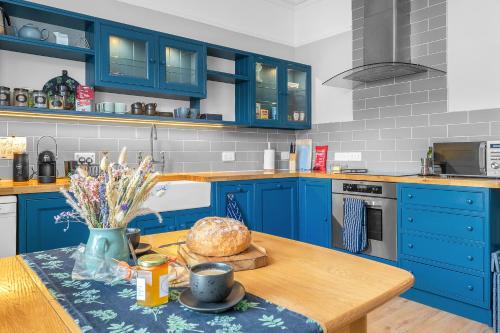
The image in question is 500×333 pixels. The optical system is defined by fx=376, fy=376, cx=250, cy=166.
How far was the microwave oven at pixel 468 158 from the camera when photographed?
2752 millimetres

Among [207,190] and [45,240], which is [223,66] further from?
[45,240]

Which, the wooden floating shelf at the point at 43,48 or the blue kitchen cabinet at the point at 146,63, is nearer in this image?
the wooden floating shelf at the point at 43,48

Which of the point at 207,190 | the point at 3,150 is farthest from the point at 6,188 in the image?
the point at 207,190

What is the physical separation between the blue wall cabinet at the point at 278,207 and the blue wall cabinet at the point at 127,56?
1470 mm

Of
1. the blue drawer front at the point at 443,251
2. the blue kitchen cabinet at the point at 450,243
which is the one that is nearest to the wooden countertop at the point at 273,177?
the blue kitchen cabinet at the point at 450,243

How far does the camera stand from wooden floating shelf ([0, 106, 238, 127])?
109 inches

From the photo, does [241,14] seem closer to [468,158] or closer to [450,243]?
[468,158]

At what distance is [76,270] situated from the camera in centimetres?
100

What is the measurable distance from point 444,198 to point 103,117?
2754mm

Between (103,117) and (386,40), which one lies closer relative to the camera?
(103,117)

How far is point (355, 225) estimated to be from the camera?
338cm

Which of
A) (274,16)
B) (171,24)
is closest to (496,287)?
(171,24)

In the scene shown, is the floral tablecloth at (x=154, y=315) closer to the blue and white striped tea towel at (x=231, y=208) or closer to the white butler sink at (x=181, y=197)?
the white butler sink at (x=181, y=197)

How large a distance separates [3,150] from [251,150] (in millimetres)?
2510
